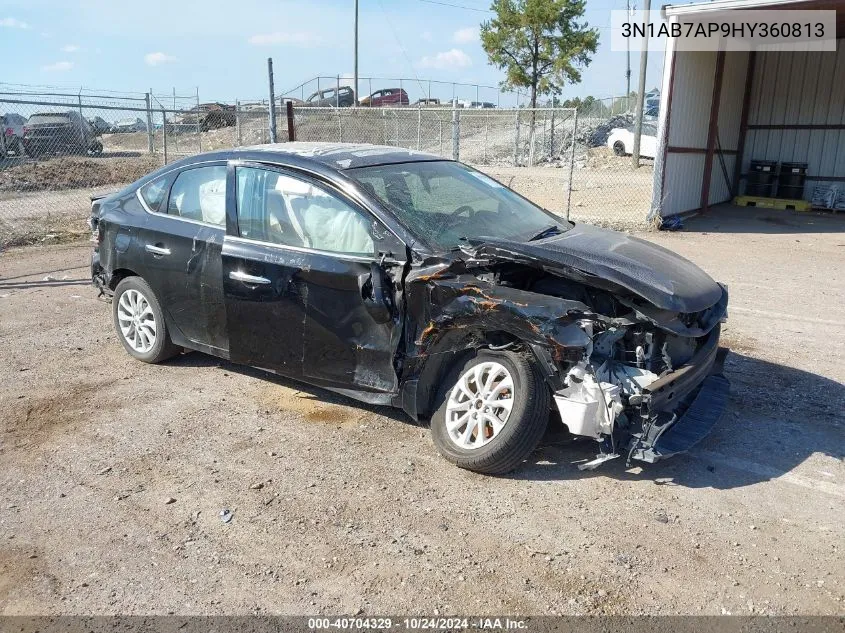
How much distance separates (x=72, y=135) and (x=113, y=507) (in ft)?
58.1

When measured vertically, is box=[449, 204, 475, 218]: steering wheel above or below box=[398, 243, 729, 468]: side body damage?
above

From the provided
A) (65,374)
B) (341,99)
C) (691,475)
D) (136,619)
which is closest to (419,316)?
(691,475)

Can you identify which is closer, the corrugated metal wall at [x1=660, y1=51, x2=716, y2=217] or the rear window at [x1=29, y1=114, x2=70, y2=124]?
the corrugated metal wall at [x1=660, y1=51, x2=716, y2=217]

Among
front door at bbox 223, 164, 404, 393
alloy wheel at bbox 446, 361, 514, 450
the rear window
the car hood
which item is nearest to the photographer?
the car hood

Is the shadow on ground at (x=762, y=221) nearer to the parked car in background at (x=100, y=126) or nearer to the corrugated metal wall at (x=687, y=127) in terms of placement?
the corrugated metal wall at (x=687, y=127)

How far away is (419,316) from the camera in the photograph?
3.96m

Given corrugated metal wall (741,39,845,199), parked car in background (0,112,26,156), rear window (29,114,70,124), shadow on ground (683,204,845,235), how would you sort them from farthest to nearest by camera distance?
1. rear window (29,114,70,124)
2. corrugated metal wall (741,39,845,199)
3. parked car in background (0,112,26,156)
4. shadow on ground (683,204,845,235)

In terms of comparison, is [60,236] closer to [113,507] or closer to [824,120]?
[113,507]

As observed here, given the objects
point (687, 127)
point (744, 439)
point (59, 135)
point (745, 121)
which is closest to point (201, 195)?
point (744, 439)

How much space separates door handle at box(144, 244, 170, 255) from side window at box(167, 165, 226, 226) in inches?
10.7

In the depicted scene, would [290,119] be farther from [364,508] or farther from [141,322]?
[364,508]

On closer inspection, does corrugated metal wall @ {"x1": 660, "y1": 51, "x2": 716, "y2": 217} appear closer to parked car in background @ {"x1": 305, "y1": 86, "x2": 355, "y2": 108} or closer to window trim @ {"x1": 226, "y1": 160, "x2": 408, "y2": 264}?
window trim @ {"x1": 226, "y1": 160, "x2": 408, "y2": 264}

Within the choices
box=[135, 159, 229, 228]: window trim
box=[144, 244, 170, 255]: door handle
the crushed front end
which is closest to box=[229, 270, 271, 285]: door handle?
box=[135, 159, 229, 228]: window trim

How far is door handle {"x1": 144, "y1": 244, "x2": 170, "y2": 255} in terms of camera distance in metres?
5.03
